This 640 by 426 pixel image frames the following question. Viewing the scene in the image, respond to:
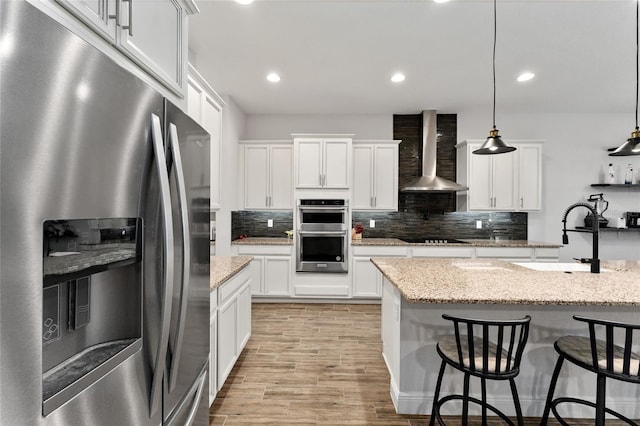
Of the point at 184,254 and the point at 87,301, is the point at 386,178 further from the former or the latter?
the point at 87,301

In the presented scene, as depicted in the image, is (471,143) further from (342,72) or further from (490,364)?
(490,364)

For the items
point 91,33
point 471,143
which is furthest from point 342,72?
point 91,33

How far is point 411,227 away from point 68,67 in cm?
500

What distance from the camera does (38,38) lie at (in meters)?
0.55

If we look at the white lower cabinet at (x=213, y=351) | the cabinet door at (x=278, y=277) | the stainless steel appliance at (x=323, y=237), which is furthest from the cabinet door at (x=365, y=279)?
the white lower cabinet at (x=213, y=351)

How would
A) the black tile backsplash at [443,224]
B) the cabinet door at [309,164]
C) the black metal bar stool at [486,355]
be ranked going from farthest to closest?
the black tile backsplash at [443,224], the cabinet door at [309,164], the black metal bar stool at [486,355]

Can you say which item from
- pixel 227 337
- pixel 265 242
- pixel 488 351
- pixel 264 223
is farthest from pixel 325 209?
pixel 488 351

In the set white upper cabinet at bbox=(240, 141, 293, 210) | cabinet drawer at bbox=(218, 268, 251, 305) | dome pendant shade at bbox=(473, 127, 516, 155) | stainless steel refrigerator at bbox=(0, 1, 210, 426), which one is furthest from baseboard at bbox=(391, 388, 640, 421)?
white upper cabinet at bbox=(240, 141, 293, 210)

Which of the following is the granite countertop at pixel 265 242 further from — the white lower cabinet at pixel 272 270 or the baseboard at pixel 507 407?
the baseboard at pixel 507 407

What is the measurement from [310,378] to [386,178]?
3.17 meters

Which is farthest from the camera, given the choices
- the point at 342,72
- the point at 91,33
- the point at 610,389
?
the point at 342,72

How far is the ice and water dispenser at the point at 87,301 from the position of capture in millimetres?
625

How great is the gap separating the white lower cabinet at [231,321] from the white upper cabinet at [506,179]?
140 inches

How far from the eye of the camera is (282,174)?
16.2 feet
